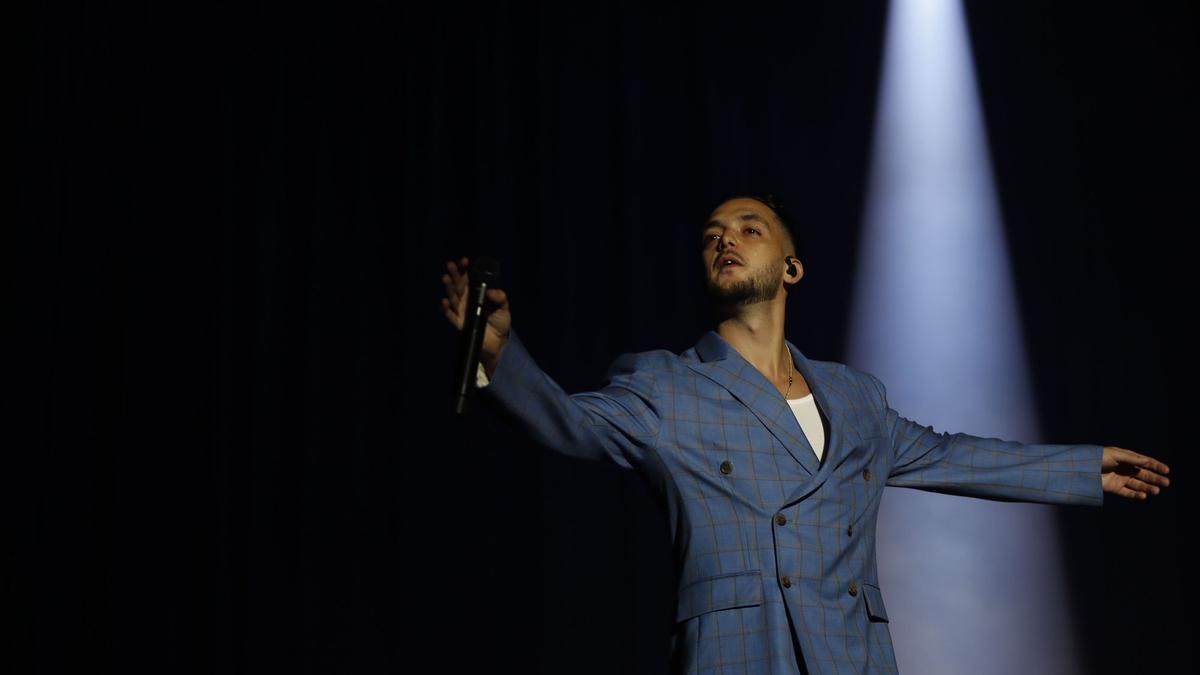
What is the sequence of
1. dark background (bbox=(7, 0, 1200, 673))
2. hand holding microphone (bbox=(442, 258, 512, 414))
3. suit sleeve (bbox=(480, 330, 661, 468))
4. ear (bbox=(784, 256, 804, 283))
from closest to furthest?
hand holding microphone (bbox=(442, 258, 512, 414)), suit sleeve (bbox=(480, 330, 661, 468)), ear (bbox=(784, 256, 804, 283)), dark background (bbox=(7, 0, 1200, 673))

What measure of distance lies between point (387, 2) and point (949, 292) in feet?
6.27

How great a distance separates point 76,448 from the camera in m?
2.89

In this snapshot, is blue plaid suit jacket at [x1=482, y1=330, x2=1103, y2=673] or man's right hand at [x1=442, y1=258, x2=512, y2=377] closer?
man's right hand at [x1=442, y1=258, x2=512, y2=377]

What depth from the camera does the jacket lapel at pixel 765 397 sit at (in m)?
→ 1.93

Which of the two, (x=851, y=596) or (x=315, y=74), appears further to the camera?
(x=315, y=74)

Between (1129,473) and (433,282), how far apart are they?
1.95 meters

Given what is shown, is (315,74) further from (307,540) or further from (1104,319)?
(1104,319)

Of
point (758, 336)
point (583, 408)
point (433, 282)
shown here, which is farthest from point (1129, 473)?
point (433, 282)

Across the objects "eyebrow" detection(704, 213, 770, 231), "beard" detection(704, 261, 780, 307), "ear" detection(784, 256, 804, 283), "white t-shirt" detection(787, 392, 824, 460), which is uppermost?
"eyebrow" detection(704, 213, 770, 231)

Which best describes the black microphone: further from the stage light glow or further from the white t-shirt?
the stage light glow

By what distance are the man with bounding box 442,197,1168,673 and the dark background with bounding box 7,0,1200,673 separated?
134cm

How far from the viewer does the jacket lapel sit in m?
1.93

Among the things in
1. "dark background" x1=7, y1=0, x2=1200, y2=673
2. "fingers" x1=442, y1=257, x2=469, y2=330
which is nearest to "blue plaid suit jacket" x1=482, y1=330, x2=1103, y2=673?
"fingers" x1=442, y1=257, x2=469, y2=330

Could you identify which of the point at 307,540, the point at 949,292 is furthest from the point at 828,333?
the point at 307,540
